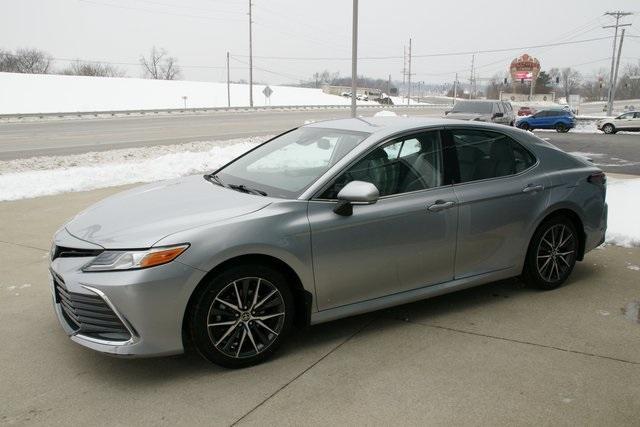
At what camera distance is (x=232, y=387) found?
3.28 meters

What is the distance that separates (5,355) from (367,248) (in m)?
2.53

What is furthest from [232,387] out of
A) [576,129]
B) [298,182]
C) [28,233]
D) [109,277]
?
[576,129]

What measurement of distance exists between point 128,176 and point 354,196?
8.23 m

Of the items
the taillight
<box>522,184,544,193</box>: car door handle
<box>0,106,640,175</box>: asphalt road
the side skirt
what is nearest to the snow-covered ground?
the taillight

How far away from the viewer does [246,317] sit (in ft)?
11.3

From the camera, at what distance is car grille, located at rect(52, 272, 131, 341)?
3.16m

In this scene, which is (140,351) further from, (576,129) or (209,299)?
(576,129)

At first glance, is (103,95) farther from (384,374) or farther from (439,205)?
(384,374)

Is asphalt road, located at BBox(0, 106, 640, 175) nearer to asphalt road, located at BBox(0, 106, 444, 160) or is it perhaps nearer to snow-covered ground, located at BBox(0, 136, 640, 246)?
asphalt road, located at BBox(0, 106, 444, 160)

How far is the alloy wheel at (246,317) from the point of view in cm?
336

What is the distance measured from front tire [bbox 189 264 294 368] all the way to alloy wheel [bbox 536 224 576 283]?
239cm

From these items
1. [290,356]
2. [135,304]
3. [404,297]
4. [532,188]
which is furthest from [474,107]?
[135,304]

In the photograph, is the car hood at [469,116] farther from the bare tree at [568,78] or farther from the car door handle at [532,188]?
the bare tree at [568,78]

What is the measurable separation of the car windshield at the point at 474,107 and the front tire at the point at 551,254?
15.9 meters
